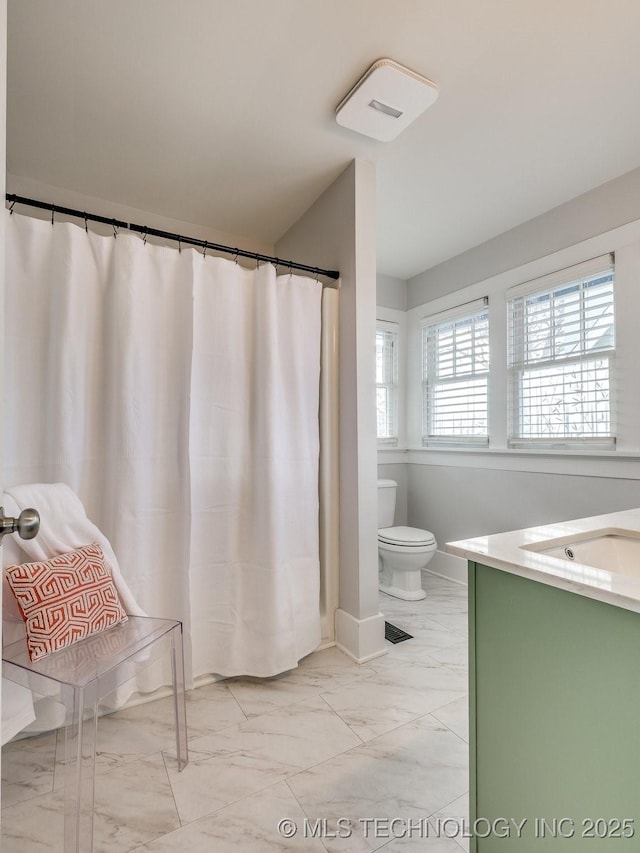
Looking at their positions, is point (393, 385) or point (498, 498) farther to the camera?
point (393, 385)

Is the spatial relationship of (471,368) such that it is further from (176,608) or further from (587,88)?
(176,608)

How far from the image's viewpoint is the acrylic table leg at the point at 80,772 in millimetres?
1035

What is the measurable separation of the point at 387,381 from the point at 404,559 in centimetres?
151

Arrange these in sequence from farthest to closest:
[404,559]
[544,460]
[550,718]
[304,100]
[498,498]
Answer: [498,498], [404,559], [544,460], [304,100], [550,718]

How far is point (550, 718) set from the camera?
877 mm

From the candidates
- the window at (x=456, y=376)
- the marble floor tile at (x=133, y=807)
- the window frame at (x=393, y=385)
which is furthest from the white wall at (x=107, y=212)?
the marble floor tile at (x=133, y=807)

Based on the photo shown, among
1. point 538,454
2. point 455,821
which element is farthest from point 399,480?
point 455,821

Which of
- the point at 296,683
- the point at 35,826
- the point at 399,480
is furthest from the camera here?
the point at 399,480

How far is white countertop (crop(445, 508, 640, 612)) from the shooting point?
77 centimetres

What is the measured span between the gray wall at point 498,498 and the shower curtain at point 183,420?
4.73ft

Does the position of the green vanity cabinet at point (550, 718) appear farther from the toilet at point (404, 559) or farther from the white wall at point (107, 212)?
the white wall at point (107, 212)

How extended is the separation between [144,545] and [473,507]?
7.37 feet

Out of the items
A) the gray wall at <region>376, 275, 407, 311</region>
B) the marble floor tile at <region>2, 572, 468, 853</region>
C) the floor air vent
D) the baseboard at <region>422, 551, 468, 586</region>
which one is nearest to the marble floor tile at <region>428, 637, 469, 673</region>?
the marble floor tile at <region>2, 572, 468, 853</region>

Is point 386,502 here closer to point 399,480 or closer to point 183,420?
point 399,480
